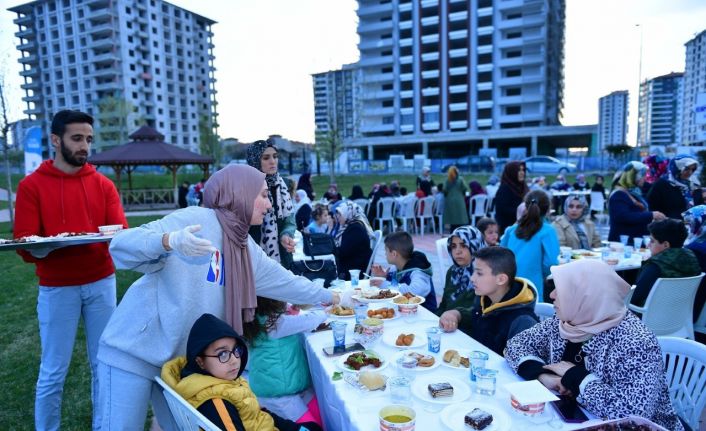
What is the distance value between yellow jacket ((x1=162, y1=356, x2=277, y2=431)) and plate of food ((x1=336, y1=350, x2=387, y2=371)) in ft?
1.52

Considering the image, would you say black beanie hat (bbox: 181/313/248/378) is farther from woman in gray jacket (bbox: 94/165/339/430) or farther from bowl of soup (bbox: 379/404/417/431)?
bowl of soup (bbox: 379/404/417/431)

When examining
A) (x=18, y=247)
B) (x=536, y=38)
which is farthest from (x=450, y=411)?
(x=536, y=38)

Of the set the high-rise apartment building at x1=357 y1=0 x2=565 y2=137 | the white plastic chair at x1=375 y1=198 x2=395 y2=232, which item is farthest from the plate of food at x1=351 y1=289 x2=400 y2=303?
the high-rise apartment building at x1=357 y1=0 x2=565 y2=137

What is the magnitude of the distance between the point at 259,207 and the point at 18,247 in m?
1.38

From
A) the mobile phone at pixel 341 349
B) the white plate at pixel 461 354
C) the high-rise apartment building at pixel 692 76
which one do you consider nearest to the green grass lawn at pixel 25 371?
the mobile phone at pixel 341 349

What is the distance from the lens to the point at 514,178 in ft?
19.4

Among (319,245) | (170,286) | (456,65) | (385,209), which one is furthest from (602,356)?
(456,65)

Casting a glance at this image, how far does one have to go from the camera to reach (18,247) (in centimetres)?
229

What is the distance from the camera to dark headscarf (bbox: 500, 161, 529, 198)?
588 centimetres

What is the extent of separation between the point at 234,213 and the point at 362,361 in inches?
39.7

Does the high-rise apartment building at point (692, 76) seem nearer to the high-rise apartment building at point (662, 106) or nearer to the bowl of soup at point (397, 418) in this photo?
the high-rise apartment building at point (662, 106)

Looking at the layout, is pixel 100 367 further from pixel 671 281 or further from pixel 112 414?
pixel 671 281

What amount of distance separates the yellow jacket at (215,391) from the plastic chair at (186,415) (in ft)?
0.14

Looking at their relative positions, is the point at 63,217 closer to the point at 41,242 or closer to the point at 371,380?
the point at 41,242
